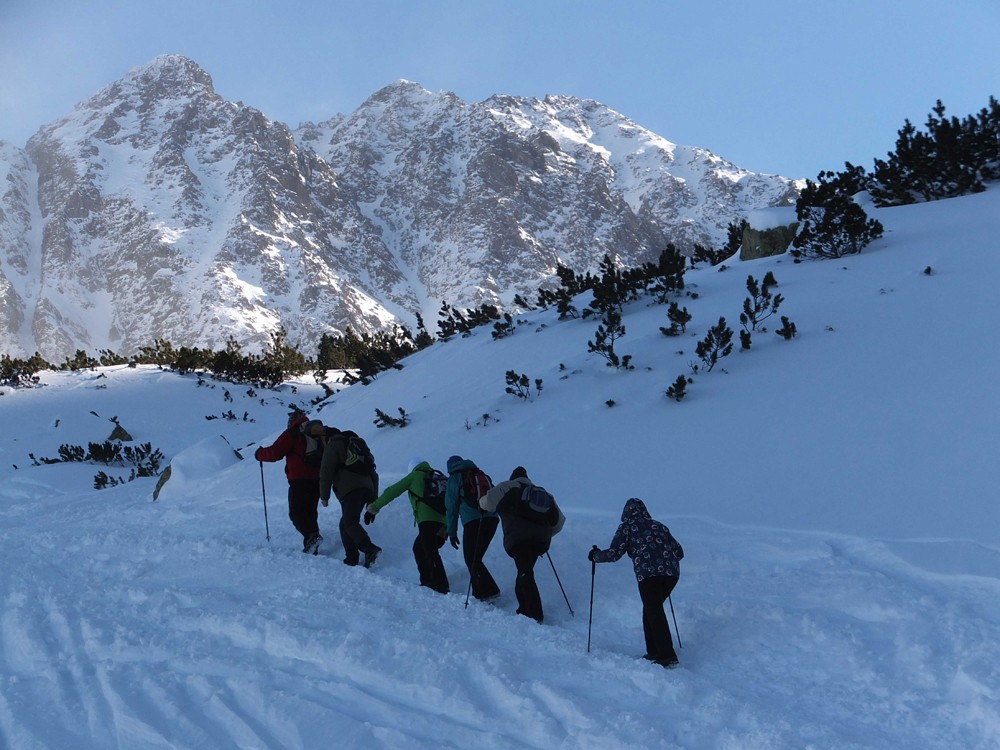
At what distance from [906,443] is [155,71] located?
523 ft

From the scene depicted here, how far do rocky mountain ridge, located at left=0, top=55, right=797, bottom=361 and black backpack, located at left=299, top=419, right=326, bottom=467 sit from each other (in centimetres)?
7739

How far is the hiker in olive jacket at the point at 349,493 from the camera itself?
6738 millimetres

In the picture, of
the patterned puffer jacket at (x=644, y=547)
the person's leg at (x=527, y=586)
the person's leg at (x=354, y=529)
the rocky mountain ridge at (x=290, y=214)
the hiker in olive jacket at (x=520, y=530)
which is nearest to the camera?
the patterned puffer jacket at (x=644, y=547)

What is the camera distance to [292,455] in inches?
290

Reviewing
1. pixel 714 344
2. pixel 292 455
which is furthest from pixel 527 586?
pixel 714 344

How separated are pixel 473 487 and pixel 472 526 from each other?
0.32m

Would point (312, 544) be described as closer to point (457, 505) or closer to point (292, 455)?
point (292, 455)

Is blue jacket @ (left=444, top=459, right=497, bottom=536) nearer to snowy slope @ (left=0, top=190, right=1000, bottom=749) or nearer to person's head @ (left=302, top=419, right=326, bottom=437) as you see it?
snowy slope @ (left=0, top=190, right=1000, bottom=749)

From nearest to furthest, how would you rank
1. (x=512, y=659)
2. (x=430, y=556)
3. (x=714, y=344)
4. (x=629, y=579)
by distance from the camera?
(x=512, y=659) < (x=629, y=579) < (x=430, y=556) < (x=714, y=344)

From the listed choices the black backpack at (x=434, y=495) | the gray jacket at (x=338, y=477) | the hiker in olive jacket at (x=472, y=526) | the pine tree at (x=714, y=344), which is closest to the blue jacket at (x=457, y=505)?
the hiker in olive jacket at (x=472, y=526)

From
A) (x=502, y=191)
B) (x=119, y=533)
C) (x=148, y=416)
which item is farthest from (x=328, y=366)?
(x=502, y=191)

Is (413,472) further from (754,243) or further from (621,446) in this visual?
(754,243)

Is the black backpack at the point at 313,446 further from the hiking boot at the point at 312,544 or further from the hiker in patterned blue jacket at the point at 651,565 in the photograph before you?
the hiker in patterned blue jacket at the point at 651,565

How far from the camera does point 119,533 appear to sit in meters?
8.07
